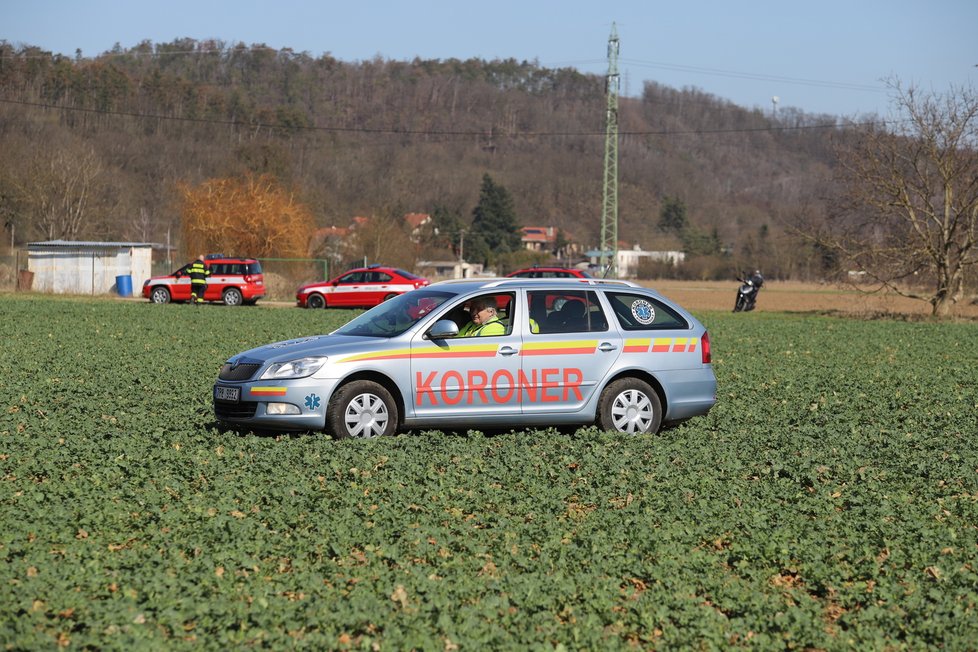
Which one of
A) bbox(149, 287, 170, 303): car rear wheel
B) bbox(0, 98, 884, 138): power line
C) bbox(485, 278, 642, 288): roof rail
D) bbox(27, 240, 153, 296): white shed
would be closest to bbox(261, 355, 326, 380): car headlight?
bbox(485, 278, 642, 288): roof rail

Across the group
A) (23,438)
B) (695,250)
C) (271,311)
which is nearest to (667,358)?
(23,438)

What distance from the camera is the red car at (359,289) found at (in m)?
39.6

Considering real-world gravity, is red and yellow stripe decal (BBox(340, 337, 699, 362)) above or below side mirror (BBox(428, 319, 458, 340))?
below

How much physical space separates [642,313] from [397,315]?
99.1 inches

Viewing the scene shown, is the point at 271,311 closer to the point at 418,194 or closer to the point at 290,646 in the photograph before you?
the point at 290,646

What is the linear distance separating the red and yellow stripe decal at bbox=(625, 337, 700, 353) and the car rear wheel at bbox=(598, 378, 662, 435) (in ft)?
1.06

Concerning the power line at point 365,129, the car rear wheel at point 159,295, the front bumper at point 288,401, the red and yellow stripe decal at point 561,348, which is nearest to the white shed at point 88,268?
the car rear wheel at point 159,295

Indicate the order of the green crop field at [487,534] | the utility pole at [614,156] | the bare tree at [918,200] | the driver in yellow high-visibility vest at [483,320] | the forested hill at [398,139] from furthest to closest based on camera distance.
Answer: the forested hill at [398,139] < the utility pole at [614,156] < the bare tree at [918,200] < the driver in yellow high-visibility vest at [483,320] < the green crop field at [487,534]

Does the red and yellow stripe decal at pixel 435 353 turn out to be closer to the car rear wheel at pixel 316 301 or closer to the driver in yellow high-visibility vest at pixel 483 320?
the driver in yellow high-visibility vest at pixel 483 320

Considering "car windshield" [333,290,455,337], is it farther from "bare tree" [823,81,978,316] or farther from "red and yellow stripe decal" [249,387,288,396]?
"bare tree" [823,81,978,316]

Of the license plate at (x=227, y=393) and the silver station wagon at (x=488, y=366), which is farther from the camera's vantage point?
the license plate at (x=227, y=393)

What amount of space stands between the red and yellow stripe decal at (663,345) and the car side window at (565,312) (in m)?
0.33

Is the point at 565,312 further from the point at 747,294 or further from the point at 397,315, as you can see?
the point at 747,294

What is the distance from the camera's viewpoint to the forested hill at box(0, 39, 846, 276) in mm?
113625
